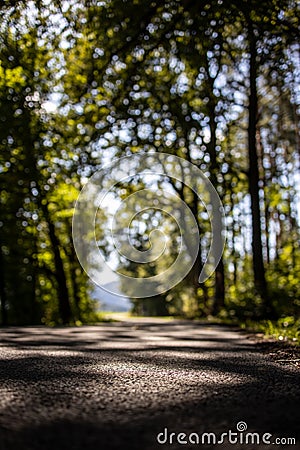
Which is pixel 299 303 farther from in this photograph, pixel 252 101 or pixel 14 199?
pixel 14 199

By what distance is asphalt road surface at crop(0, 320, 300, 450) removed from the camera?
95.0 inches

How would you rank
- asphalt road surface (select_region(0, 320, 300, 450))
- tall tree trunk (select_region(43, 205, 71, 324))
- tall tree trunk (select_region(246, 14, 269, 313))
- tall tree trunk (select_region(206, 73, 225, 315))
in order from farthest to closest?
tall tree trunk (select_region(43, 205, 71, 324)), tall tree trunk (select_region(206, 73, 225, 315)), tall tree trunk (select_region(246, 14, 269, 313)), asphalt road surface (select_region(0, 320, 300, 450))

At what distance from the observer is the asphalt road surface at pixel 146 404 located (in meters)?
2.41

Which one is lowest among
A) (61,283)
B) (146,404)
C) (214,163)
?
(146,404)

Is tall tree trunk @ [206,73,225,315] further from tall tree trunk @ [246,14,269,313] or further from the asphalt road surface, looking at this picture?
the asphalt road surface

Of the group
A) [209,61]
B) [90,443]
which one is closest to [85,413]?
[90,443]

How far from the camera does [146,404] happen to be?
3104 mm

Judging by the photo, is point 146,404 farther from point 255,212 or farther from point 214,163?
point 214,163

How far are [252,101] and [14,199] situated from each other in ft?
30.8

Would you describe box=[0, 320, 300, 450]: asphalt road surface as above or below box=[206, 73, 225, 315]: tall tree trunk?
below

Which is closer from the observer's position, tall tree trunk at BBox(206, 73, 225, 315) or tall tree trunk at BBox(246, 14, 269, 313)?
tall tree trunk at BBox(246, 14, 269, 313)

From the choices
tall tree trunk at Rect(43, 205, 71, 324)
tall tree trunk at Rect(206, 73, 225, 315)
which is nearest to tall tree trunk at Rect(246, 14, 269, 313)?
tall tree trunk at Rect(206, 73, 225, 315)

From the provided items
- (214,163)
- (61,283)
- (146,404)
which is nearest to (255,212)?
(214,163)

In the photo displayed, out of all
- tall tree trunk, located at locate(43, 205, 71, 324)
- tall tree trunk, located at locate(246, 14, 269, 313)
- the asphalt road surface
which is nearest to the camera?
the asphalt road surface
